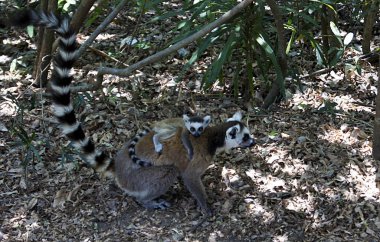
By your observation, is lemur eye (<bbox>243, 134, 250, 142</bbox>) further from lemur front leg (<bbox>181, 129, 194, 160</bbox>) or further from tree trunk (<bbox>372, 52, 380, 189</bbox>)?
tree trunk (<bbox>372, 52, 380, 189</bbox>)

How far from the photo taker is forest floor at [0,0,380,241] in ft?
14.6

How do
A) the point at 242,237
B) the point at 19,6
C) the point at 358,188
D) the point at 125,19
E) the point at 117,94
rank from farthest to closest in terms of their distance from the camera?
the point at 125,19, the point at 19,6, the point at 117,94, the point at 358,188, the point at 242,237

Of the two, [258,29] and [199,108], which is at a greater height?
[258,29]

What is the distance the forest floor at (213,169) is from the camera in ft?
14.6

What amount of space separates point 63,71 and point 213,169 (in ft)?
5.24

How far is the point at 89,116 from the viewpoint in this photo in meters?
5.73

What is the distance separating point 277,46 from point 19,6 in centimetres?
Answer: 305

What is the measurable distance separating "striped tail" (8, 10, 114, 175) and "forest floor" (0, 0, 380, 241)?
315 millimetres

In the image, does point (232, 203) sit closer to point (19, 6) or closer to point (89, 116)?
point (89, 116)

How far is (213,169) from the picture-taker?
16.6ft

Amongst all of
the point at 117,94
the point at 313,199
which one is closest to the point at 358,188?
the point at 313,199

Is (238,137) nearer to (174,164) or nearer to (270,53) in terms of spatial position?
(174,164)

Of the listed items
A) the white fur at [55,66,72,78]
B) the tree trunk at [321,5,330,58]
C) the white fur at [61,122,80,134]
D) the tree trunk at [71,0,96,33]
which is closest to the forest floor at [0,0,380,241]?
the tree trunk at [321,5,330,58]

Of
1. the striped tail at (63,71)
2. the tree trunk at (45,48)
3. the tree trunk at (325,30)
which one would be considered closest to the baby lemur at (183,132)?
the striped tail at (63,71)
